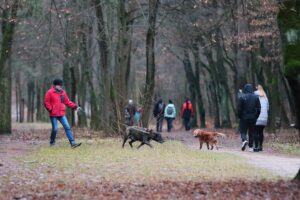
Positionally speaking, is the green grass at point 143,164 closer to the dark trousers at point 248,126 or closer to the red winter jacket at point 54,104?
the red winter jacket at point 54,104

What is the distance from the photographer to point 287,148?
2469 cm

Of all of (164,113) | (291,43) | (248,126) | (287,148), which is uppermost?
(291,43)

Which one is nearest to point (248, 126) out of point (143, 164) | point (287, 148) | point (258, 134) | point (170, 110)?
point (258, 134)

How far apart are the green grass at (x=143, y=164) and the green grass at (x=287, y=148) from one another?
13.0ft

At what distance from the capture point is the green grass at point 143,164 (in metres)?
14.4

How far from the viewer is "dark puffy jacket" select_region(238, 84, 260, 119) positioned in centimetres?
2216

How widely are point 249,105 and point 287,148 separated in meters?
3.43

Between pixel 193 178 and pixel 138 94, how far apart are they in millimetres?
15890

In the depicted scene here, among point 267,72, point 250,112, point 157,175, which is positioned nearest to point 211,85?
point 267,72

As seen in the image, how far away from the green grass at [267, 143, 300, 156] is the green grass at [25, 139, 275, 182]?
3.96 m

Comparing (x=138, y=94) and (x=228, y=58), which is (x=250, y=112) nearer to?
(x=138, y=94)

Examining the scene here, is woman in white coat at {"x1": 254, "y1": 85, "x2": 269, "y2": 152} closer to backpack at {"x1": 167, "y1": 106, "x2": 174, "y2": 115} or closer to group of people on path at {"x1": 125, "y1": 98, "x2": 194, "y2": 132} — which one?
group of people on path at {"x1": 125, "y1": 98, "x2": 194, "y2": 132}

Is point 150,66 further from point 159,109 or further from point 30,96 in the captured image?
point 30,96

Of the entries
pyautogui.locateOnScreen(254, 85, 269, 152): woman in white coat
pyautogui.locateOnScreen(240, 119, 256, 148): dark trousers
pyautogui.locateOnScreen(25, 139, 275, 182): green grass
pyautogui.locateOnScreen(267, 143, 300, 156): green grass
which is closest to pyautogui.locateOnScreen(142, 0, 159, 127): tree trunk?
pyautogui.locateOnScreen(267, 143, 300, 156): green grass
